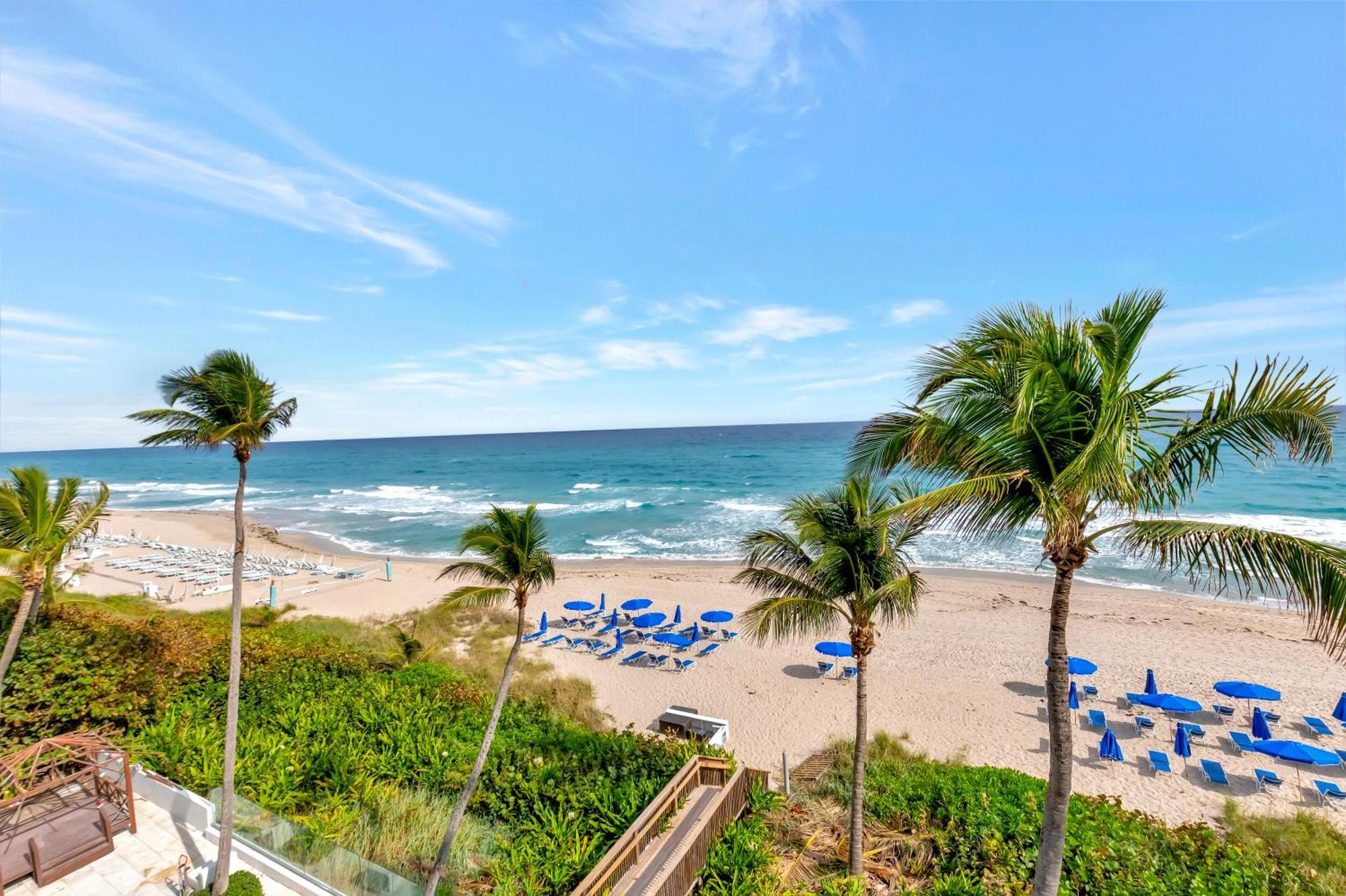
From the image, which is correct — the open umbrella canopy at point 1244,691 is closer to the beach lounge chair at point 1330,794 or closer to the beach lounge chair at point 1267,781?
the beach lounge chair at point 1267,781

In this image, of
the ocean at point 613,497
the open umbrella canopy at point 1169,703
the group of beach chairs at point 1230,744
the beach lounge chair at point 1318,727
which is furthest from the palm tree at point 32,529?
the beach lounge chair at point 1318,727

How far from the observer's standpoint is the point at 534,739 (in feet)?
35.9

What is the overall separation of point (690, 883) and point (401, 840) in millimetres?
4427

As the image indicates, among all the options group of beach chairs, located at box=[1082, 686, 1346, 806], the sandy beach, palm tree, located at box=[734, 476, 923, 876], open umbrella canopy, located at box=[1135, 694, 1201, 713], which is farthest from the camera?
open umbrella canopy, located at box=[1135, 694, 1201, 713]

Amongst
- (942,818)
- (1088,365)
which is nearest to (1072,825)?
(942,818)

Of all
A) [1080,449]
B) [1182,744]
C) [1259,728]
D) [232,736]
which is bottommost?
[1182,744]

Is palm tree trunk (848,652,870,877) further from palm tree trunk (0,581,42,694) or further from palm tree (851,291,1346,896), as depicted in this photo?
palm tree trunk (0,581,42,694)

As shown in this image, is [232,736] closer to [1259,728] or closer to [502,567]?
[502,567]

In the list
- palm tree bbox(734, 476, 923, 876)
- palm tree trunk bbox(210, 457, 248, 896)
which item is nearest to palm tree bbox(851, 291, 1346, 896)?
palm tree bbox(734, 476, 923, 876)

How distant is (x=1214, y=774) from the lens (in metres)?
12.3

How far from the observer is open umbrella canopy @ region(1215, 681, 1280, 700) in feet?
47.4

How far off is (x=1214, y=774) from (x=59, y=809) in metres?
20.9

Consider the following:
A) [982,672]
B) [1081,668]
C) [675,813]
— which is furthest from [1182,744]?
[675,813]

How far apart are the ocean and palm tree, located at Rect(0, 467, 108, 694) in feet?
40.3
